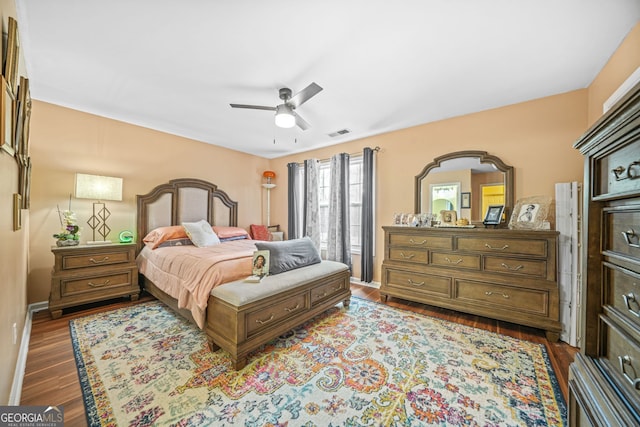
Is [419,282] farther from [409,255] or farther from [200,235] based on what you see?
[200,235]

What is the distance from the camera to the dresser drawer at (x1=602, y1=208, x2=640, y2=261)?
71cm

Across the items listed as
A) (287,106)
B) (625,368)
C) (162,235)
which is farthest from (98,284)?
(625,368)

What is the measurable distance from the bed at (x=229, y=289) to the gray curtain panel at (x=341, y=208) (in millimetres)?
1172

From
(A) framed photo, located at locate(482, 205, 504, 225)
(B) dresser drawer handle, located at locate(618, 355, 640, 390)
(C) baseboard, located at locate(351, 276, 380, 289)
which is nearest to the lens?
(B) dresser drawer handle, located at locate(618, 355, 640, 390)

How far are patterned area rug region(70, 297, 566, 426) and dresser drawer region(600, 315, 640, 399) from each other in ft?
2.98

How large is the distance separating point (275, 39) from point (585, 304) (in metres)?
2.37

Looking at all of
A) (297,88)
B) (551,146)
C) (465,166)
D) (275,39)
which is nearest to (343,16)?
(275,39)

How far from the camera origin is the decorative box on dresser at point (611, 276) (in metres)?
0.69

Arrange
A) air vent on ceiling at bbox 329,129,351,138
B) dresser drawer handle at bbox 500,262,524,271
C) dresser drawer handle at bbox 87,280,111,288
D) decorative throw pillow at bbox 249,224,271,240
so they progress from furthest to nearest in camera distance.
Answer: decorative throw pillow at bbox 249,224,271,240, air vent on ceiling at bbox 329,129,351,138, dresser drawer handle at bbox 87,280,111,288, dresser drawer handle at bbox 500,262,524,271

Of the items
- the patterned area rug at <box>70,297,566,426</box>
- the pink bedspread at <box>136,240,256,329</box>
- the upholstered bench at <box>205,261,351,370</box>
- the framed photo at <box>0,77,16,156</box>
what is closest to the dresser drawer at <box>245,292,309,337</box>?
the upholstered bench at <box>205,261,351,370</box>

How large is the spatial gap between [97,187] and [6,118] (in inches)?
91.2

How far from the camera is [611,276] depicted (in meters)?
0.82

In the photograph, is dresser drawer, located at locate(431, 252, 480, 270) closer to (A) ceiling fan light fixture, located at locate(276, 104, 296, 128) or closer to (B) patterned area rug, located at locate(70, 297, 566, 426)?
(B) patterned area rug, located at locate(70, 297, 566, 426)

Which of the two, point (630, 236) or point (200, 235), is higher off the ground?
point (630, 236)
